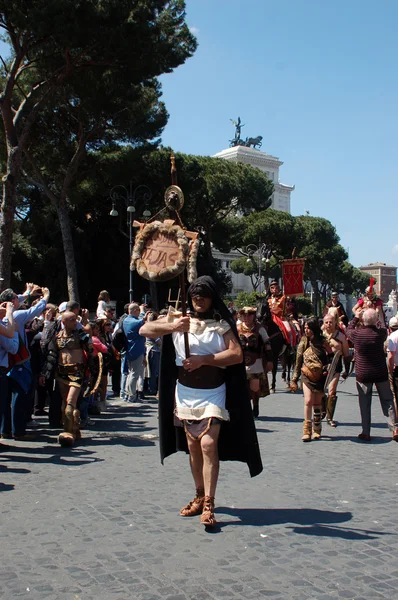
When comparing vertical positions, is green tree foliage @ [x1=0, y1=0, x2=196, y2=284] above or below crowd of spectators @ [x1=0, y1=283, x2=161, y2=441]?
above

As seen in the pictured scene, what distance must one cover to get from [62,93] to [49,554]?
20809 millimetres

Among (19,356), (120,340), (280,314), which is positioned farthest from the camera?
(280,314)

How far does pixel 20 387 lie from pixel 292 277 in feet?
47.6

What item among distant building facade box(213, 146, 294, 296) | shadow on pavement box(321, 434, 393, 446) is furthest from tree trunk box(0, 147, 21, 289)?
distant building facade box(213, 146, 294, 296)

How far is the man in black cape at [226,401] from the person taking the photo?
523cm

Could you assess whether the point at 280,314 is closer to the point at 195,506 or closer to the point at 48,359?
the point at 48,359

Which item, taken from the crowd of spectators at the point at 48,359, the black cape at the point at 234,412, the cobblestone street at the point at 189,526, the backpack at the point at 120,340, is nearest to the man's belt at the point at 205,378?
the black cape at the point at 234,412

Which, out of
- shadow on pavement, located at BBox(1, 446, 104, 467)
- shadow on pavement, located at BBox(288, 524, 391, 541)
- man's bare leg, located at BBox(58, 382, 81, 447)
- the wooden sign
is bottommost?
shadow on pavement, located at BBox(1, 446, 104, 467)

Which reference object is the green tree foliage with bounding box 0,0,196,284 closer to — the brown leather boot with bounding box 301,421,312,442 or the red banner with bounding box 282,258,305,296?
the red banner with bounding box 282,258,305,296

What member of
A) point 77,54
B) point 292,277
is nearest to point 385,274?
point 292,277

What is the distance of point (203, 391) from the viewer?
17.0 ft

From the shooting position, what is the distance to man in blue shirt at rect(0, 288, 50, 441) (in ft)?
27.0

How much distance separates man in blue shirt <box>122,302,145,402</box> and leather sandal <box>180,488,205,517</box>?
23.2 feet

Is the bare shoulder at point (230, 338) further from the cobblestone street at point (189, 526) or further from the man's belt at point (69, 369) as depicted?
the man's belt at point (69, 369)
